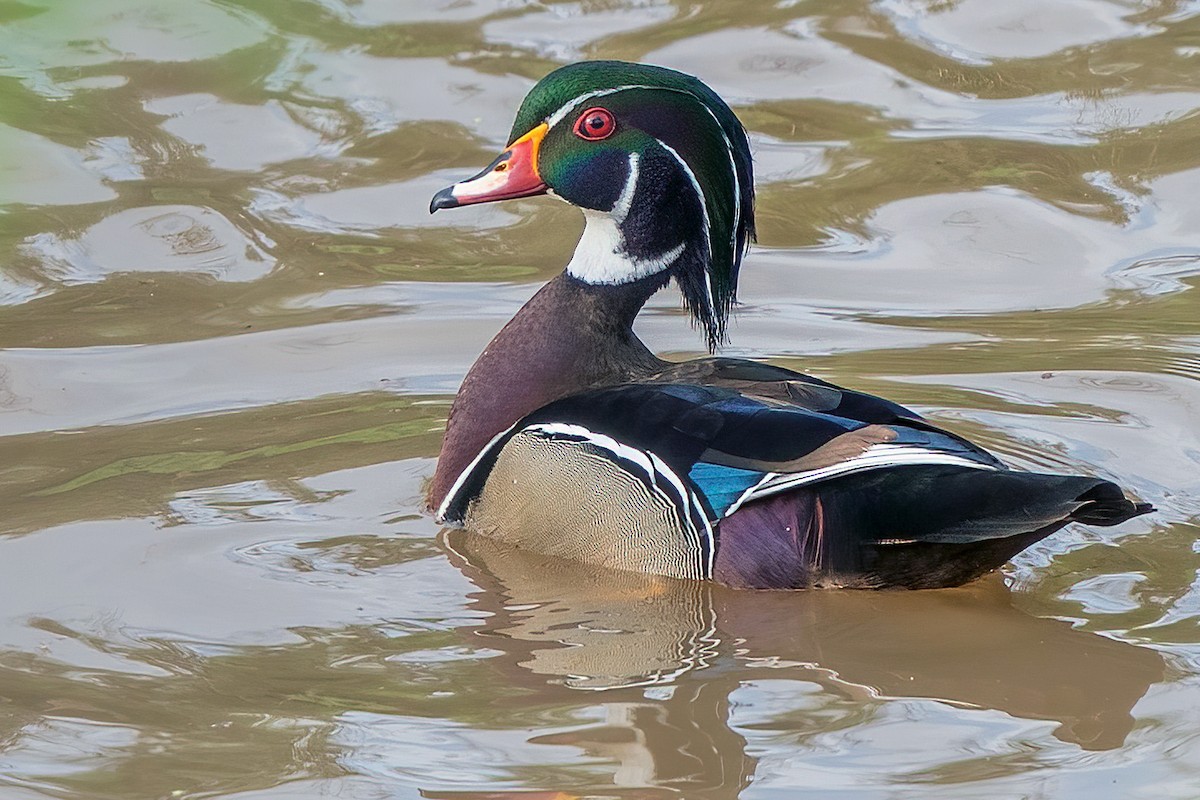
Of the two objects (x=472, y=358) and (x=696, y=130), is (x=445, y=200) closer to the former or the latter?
(x=696, y=130)

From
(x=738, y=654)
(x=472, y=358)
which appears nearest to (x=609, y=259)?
(x=472, y=358)

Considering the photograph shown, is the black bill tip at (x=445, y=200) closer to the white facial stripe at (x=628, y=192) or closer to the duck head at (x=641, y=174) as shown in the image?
the duck head at (x=641, y=174)

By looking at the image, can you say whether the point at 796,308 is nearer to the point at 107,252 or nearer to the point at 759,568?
the point at 759,568

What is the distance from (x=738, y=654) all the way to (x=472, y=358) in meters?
2.42

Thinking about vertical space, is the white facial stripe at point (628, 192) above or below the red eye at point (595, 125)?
below

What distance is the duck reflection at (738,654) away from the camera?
4.00m

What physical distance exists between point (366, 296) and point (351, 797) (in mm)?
3661

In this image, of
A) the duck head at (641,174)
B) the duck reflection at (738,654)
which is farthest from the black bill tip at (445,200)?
the duck reflection at (738,654)

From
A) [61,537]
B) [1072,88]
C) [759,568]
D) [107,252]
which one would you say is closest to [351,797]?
[759,568]

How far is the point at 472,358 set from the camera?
6613 millimetres

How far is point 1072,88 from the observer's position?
8.83 meters

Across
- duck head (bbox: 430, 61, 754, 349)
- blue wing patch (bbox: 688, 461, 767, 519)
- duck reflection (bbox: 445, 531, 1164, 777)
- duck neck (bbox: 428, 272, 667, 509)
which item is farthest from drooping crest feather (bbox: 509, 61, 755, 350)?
duck reflection (bbox: 445, 531, 1164, 777)

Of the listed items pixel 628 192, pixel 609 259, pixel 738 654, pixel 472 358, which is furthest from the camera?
pixel 472 358

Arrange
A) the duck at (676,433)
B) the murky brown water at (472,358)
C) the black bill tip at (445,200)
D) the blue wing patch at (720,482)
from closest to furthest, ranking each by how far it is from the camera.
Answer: the murky brown water at (472,358)
the duck at (676,433)
the blue wing patch at (720,482)
the black bill tip at (445,200)
